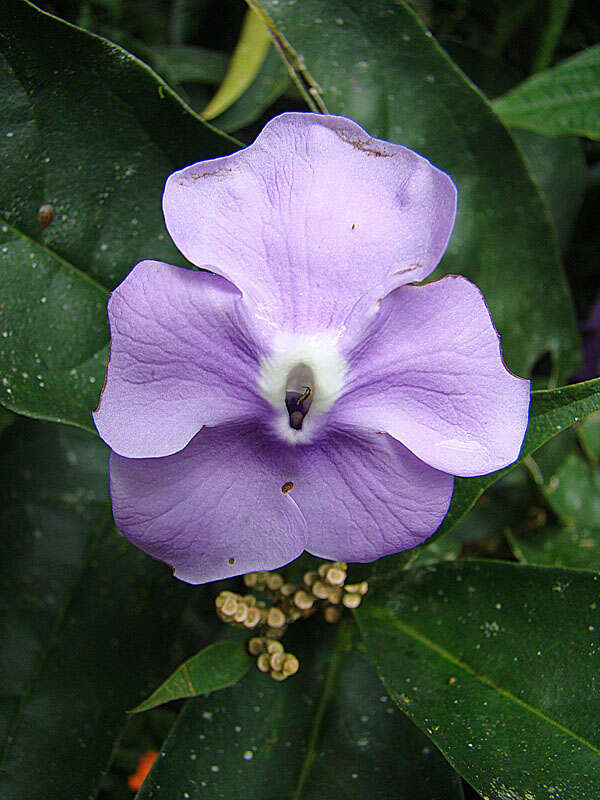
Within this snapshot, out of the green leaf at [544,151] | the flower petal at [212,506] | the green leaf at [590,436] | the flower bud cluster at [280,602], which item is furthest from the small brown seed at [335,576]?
the green leaf at [544,151]

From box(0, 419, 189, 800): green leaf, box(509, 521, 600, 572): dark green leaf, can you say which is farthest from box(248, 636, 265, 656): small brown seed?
box(509, 521, 600, 572): dark green leaf

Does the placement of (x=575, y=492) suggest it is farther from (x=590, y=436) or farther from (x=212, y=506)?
(x=212, y=506)

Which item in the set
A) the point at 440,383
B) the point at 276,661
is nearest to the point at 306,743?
the point at 276,661

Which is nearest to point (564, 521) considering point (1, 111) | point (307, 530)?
point (307, 530)

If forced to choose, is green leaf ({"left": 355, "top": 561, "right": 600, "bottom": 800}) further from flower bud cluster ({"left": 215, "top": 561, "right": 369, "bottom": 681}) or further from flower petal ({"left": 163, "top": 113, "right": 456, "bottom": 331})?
flower petal ({"left": 163, "top": 113, "right": 456, "bottom": 331})

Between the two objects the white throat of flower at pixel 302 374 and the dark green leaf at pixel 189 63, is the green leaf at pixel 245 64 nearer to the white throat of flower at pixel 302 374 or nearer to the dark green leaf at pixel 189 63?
the dark green leaf at pixel 189 63
